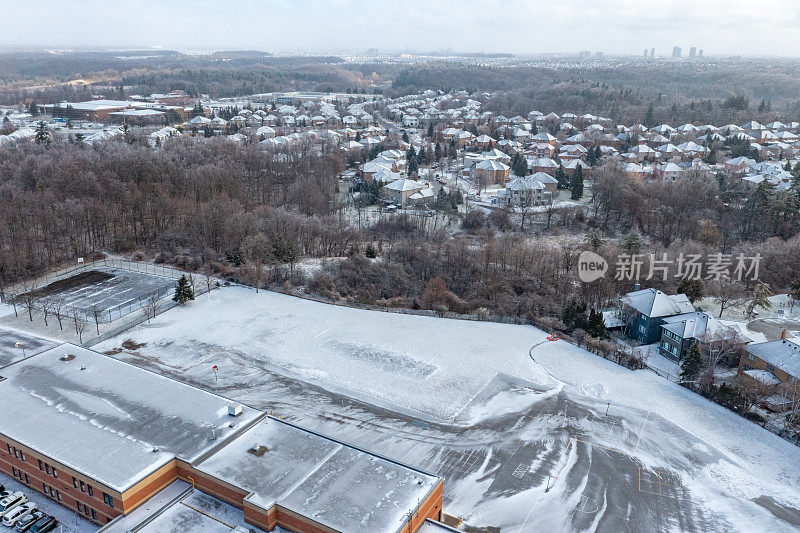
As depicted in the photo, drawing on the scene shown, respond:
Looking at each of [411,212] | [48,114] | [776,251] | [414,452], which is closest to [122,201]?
[411,212]

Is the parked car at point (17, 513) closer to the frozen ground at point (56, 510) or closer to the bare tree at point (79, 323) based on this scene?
the frozen ground at point (56, 510)

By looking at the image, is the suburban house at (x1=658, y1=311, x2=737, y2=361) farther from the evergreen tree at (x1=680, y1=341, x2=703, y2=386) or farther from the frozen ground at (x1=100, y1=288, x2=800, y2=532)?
the frozen ground at (x1=100, y1=288, x2=800, y2=532)

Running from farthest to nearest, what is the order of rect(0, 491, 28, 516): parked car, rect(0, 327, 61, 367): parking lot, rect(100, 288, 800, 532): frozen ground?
1. rect(0, 327, 61, 367): parking lot
2. rect(100, 288, 800, 532): frozen ground
3. rect(0, 491, 28, 516): parked car

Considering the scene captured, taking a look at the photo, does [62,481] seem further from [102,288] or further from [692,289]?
[692,289]

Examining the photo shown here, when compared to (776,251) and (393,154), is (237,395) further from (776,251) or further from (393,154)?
(393,154)

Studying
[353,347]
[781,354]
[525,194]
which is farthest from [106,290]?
[525,194]

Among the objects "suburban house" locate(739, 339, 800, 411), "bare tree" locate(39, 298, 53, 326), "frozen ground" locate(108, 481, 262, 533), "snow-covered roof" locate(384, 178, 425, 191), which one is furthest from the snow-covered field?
"snow-covered roof" locate(384, 178, 425, 191)

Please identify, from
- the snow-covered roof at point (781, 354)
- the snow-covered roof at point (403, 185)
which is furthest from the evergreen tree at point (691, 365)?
the snow-covered roof at point (403, 185)

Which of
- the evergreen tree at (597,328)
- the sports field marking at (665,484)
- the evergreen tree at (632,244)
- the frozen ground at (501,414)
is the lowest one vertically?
the sports field marking at (665,484)
